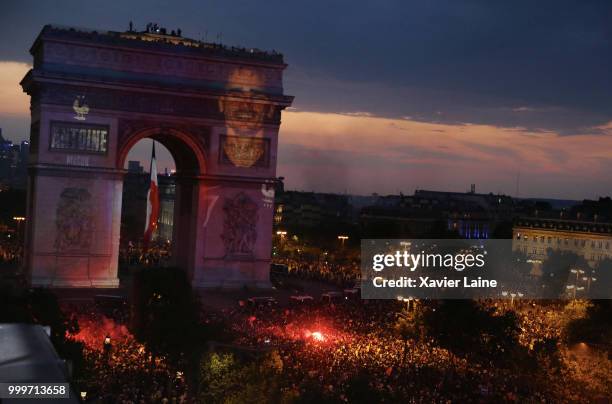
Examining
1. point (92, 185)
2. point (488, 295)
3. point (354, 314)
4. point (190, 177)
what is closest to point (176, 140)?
point (190, 177)

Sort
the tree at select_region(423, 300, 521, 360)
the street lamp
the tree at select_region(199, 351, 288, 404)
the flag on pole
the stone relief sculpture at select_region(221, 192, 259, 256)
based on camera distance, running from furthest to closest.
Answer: the stone relief sculpture at select_region(221, 192, 259, 256), the flag on pole, the tree at select_region(423, 300, 521, 360), the street lamp, the tree at select_region(199, 351, 288, 404)

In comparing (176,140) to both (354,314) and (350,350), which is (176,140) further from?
(350,350)

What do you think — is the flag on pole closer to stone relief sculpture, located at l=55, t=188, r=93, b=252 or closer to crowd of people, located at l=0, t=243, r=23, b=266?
stone relief sculpture, located at l=55, t=188, r=93, b=252

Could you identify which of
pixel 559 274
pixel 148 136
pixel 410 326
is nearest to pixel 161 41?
pixel 148 136

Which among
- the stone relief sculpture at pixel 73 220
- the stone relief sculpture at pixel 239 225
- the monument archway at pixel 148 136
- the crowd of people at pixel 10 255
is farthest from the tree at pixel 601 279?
the crowd of people at pixel 10 255

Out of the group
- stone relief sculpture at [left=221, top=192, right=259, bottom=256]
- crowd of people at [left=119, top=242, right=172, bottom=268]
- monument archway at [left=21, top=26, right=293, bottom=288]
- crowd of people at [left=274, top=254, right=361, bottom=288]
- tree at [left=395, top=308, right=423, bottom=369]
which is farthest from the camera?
crowd of people at [left=274, top=254, right=361, bottom=288]

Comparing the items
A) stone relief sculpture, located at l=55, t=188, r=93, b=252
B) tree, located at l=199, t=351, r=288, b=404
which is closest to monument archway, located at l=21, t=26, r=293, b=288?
stone relief sculpture, located at l=55, t=188, r=93, b=252
